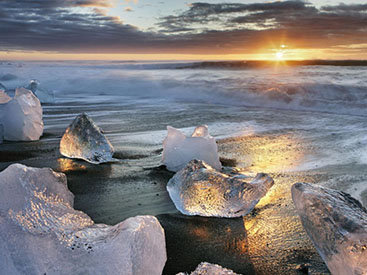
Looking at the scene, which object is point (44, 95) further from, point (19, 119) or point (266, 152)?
point (266, 152)

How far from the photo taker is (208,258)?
5.76 feet

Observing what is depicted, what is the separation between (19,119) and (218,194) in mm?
3058

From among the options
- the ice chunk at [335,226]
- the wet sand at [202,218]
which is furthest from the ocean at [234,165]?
the ice chunk at [335,226]

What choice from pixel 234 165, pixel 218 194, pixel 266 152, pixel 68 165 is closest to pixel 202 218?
pixel 218 194

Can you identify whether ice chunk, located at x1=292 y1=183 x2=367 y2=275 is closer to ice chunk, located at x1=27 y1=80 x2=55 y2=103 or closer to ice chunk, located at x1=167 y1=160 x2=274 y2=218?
ice chunk, located at x1=167 y1=160 x2=274 y2=218

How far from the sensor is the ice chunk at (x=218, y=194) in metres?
2.16

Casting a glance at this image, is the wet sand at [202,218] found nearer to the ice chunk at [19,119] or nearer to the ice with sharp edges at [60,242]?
the ice chunk at [19,119]

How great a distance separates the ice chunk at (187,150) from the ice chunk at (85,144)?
69 cm

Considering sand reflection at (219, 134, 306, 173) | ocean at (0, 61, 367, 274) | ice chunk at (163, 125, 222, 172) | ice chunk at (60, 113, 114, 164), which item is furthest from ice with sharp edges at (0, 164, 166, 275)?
sand reflection at (219, 134, 306, 173)

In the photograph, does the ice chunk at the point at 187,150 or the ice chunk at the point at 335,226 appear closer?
the ice chunk at the point at 335,226

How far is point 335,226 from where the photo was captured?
145 cm

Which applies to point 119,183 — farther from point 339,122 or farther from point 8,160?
point 339,122

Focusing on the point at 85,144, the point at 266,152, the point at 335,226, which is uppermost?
the point at 335,226

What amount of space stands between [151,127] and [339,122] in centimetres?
326
